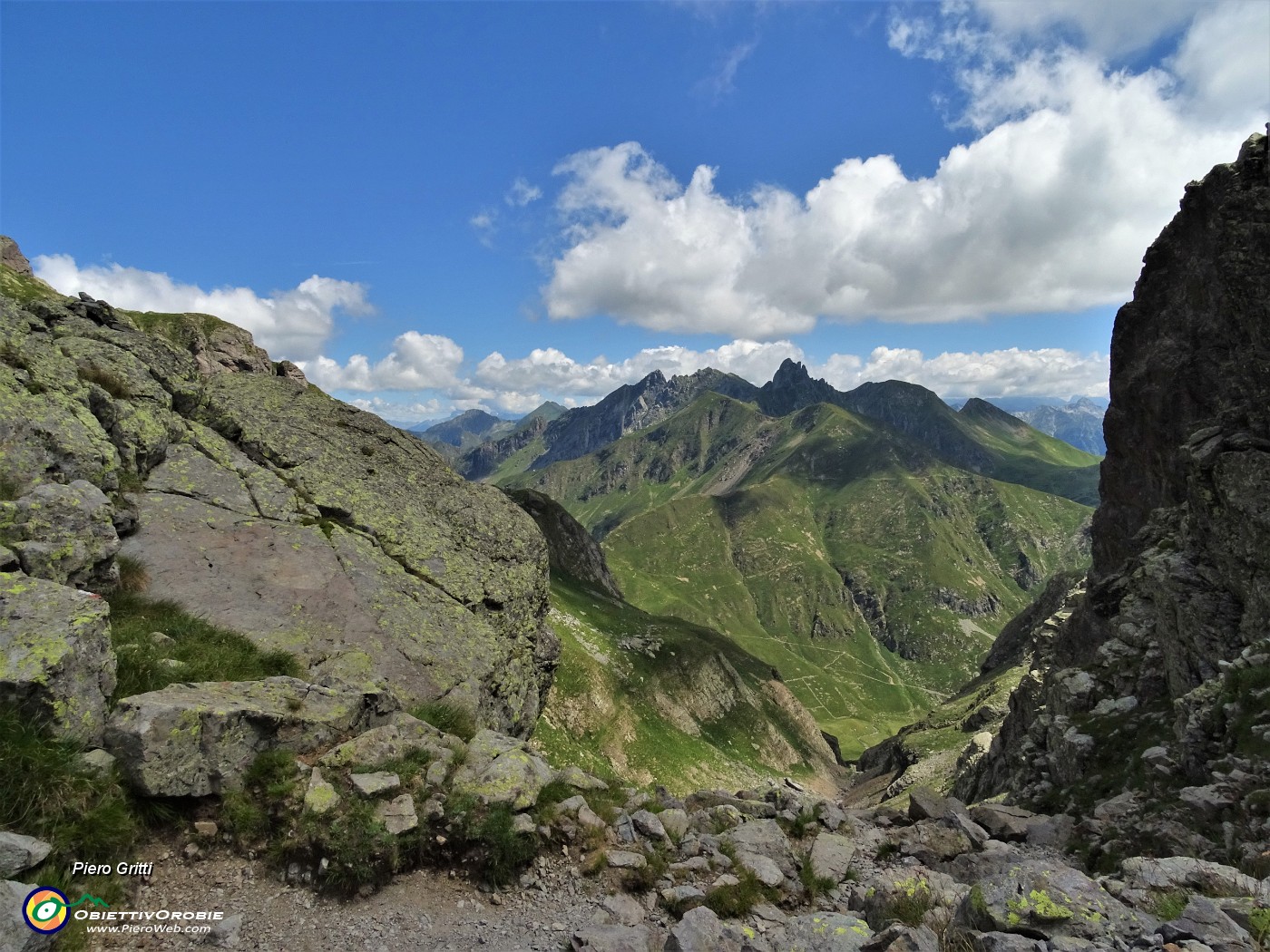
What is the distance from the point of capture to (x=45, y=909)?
8.35 m

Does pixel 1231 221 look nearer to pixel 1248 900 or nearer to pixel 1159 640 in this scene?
pixel 1159 640

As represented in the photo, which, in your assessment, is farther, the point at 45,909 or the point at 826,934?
the point at 826,934

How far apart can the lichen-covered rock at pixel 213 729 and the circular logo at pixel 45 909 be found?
218 cm

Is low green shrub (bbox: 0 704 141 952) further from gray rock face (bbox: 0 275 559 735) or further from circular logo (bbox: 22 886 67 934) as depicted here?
gray rock face (bbox: 0 275 559 735)

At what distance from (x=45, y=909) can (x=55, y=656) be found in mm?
4264

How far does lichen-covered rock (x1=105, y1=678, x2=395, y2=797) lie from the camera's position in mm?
10820

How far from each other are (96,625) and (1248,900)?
20.7 meters

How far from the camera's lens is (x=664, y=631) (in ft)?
330

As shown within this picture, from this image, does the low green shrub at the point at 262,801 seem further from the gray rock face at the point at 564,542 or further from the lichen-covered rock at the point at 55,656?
the gray rock face at the point at 564,542

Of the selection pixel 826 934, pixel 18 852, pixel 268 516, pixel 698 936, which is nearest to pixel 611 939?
pixel 698 936

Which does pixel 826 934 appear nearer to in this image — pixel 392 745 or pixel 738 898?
pixel 738 898

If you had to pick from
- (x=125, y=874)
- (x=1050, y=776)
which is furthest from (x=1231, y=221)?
(x=125, y=874)

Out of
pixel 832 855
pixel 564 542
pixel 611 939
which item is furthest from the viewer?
pixel 564 542

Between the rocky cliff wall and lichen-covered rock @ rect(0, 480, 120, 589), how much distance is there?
26.9m
